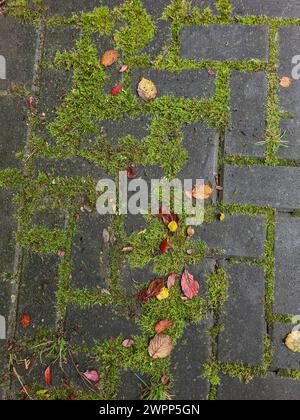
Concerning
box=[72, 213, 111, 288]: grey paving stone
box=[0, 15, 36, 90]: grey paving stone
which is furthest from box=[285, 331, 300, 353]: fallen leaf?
box=[0, 15, 36, 90]: grey paving stone

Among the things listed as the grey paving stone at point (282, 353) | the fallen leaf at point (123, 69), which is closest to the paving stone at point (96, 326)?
the grey paving stone at point (282, 353)

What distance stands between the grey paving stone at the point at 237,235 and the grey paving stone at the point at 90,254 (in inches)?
22.4

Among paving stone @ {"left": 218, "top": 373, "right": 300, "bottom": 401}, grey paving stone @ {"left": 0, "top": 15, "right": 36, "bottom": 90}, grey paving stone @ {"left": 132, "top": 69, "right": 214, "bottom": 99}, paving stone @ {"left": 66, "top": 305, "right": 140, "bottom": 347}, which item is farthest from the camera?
grey paving stone @ {"left": 0, "top": 15, "right": 36, "bottom": 90}

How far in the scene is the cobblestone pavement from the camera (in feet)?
9.26

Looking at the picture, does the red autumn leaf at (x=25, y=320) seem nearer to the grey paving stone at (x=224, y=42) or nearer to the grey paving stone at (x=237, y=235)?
the grey paving stone at (x=237, y=235)

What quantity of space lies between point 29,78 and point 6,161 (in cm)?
54

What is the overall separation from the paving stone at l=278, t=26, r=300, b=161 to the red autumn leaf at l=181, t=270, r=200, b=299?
0.89 meters

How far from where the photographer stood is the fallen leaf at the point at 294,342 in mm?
2777

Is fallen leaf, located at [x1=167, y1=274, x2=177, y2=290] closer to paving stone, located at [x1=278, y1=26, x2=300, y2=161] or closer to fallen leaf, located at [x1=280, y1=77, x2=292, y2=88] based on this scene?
paving stone, located at [x1=278, y1=26, x2=300, y2=161]

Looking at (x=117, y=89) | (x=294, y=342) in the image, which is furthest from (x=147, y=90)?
(x=294, y=342)

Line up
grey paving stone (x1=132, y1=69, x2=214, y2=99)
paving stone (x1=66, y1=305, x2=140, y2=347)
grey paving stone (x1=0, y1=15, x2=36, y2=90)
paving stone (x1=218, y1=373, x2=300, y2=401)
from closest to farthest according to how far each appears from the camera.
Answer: paving stone (x1=218, y1=373, x2=300, y2=401)
paving stone (x1=66, y1=305, x2=140, y2=347)
grey paving stone (x1=132, y1=69, x2=214, y2=99)
grey paving stone (x1=0, y1=15, x2=36, y2=90)

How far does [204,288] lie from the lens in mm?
2852

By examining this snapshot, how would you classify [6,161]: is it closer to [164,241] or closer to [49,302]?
[49,302]

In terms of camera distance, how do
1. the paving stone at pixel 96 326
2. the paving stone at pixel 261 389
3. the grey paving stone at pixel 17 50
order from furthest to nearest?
the grey paving stone at pixel 17 50
the paving stone at pixel 96 326
the paving stone at pixel 261 389
